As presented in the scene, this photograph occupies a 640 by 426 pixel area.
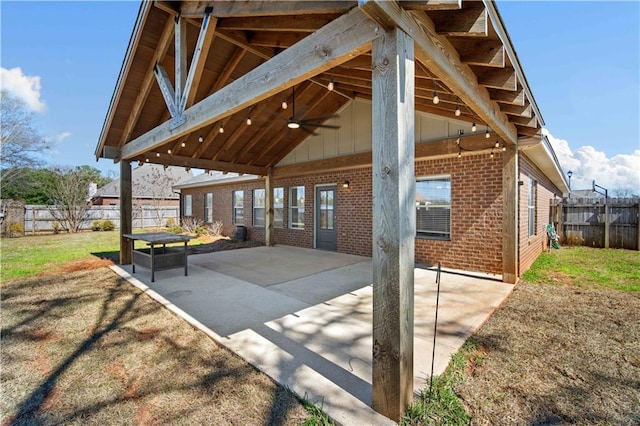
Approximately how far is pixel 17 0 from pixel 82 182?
39.8ft

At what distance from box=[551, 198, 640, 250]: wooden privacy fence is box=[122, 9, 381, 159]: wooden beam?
12444 millimetres

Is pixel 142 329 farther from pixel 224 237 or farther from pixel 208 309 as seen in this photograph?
pixel 224 237

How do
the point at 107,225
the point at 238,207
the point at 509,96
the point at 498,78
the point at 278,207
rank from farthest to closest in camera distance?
the point at 107,225 < the point at 238,207 < the point at 278,207 < the point at 509,96 < the point at 498,78

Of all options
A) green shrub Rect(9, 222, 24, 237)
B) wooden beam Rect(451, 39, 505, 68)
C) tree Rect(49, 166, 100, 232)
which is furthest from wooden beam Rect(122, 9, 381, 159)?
tree Rect(49, 166, 100, 232)

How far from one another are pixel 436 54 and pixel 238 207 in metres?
12.2

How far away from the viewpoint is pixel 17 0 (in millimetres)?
7086

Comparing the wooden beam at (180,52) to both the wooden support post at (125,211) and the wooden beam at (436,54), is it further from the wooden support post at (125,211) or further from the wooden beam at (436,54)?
the wooden support post at (125,211)

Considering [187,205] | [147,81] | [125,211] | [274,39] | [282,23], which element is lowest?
[125,211]

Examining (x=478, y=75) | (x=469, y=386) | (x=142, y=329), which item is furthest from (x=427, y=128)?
(x=142, y=329)

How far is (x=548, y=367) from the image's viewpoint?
8.79 ft

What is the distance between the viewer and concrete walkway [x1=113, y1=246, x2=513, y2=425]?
245 centimetres

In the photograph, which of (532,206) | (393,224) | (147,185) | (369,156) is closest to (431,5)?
(393,224)

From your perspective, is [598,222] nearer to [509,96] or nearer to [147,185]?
[509,96]

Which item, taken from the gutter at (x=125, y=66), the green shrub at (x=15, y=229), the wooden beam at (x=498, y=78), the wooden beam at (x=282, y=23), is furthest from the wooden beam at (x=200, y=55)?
the green shrub at (x=15, y=229)
